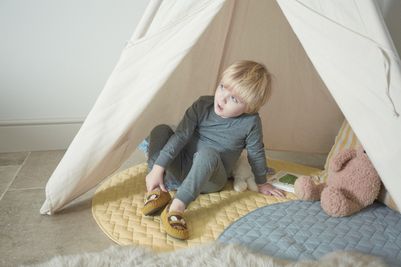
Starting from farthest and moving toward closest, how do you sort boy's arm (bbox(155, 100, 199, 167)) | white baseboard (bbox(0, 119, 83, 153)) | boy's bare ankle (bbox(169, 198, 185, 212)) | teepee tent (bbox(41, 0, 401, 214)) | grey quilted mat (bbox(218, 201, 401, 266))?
white baseboard (bbox(0, 119, 83, 153))
boy's arm (bbox(155, 100, 199, 167))
boy's bare ankle (bbox(169, 198, 185, 212))
grey quilted mat (bbox(218, 201, 401, 266))
teepee tent (bbox(41, 0, 401, 214))

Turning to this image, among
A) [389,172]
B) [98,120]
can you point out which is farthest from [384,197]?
[98,120]

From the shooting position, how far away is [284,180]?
1.50 meters

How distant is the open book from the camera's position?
1.45m

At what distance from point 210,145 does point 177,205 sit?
0.28 meters

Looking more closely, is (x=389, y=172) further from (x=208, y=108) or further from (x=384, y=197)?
(x=208, y=108)

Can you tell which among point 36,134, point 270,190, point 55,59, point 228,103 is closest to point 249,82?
point 228,103

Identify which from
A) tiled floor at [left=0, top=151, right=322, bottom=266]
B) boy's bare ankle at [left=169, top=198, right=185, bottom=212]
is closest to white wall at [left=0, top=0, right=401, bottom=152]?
tiled floor at [left=0, top=151, right=322, bottom=266]

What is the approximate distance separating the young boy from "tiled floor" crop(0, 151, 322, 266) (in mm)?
207

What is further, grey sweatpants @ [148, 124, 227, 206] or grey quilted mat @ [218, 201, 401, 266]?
grey sweatpants @ [148, 124, 227, 206]

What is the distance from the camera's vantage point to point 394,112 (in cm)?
88

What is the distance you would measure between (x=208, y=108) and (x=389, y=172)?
26.8 inches

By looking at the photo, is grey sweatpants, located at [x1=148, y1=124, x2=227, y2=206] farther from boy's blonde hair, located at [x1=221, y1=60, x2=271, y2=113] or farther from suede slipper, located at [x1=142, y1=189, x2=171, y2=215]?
boy's blonde hair, located at [x1=221, y1=60, x2=271, y2=113]

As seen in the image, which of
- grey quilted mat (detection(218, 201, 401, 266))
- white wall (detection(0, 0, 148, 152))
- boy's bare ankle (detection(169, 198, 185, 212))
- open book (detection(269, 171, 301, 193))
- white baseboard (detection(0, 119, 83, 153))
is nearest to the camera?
grey quilted mat (detection(218, 201, 401, 266))

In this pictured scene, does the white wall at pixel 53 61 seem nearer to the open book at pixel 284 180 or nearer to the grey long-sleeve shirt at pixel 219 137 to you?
the grey long-sleeve shirt at pixel 219 137
